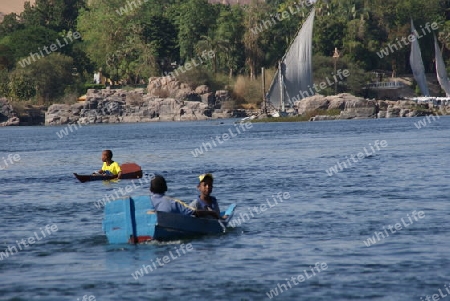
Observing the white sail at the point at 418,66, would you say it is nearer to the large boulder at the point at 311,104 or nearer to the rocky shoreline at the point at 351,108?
the rocky shoreline at the point at 351,108

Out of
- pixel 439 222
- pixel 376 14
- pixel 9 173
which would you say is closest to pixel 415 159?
pixel 9 173

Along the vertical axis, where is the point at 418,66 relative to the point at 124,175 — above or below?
below

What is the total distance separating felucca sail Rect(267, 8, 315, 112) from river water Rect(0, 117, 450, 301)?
64.4 metres

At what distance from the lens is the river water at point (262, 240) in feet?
59.0

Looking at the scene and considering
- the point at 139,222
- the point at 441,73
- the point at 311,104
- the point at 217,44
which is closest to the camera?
the point at 139,222

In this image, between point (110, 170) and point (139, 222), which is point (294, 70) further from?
point (139, 222)

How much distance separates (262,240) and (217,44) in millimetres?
119994

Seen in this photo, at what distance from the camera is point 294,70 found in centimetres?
11181

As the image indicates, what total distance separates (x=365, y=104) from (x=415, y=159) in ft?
241

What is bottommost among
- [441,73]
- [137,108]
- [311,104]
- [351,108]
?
[351,108]

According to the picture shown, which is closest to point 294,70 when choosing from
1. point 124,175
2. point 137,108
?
point 137,108

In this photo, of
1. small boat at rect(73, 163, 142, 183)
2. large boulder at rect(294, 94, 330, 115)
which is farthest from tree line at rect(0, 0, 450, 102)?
small boat at rect(73, 163, 142, 183)

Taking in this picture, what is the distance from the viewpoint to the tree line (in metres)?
141

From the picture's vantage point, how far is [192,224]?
22.8m
